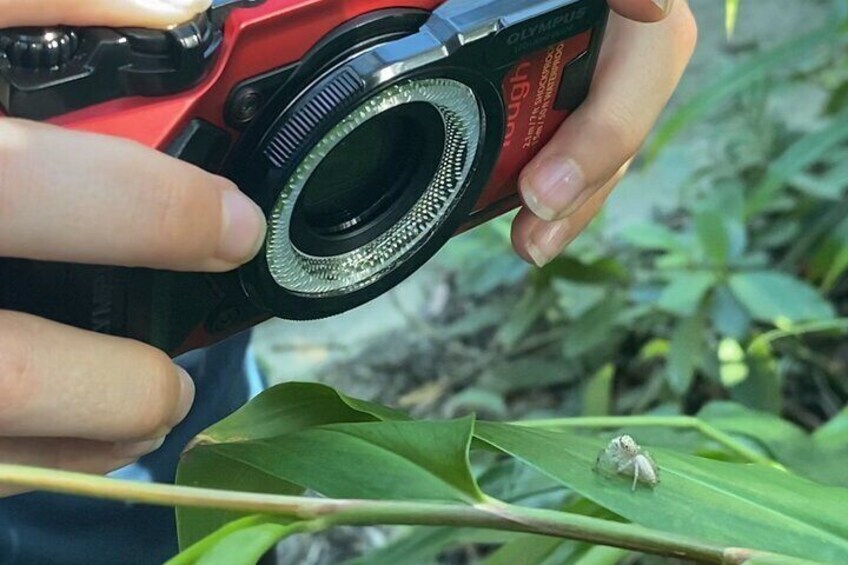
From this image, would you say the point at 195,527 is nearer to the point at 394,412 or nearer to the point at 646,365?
the point at 394,412

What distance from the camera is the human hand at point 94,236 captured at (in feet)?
0.89

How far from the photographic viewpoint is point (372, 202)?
1.22 feet

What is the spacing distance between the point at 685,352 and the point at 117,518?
0.41m

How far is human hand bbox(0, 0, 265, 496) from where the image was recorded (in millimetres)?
272

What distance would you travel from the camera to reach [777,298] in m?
0.76

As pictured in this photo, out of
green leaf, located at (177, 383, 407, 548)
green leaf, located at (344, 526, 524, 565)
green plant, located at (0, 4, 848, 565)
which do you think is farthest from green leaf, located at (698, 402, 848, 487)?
green leaf, located at (177, 383, 407, 548)

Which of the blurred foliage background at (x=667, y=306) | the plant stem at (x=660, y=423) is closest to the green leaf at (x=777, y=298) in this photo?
the blurred foliage background at (x=667, y=306)

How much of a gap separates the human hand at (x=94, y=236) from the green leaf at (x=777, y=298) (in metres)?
0.51

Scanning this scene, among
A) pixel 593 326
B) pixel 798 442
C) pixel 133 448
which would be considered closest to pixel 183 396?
pixel 133 448

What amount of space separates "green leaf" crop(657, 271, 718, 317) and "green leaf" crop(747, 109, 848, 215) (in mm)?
92

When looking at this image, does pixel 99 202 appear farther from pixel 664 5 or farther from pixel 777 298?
pixel 777 298

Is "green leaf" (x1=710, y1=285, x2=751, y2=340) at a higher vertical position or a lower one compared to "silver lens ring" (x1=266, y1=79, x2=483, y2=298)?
lower

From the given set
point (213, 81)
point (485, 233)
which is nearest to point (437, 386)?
point (485, 233)

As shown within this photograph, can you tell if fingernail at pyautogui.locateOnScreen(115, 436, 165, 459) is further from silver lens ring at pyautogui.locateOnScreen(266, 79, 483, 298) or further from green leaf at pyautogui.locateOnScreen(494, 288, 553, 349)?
green leaf at pyautogui.locateOnScreen(494, 288, 553, 349)
